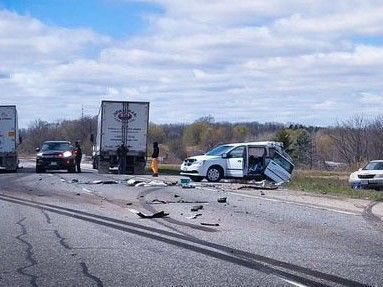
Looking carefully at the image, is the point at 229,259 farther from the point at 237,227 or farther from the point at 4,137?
the point at 4,137

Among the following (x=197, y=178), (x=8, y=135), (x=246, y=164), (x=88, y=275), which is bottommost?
(x=197, y=178)

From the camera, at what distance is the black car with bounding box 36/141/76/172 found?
130ft

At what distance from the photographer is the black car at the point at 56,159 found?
39.6m

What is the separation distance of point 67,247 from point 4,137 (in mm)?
30213

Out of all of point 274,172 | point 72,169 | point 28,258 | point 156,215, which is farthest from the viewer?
point 72,169

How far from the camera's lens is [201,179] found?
31.7m

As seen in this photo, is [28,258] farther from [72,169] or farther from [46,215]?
[72,169]

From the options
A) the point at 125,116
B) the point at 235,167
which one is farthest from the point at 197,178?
the point at 125,116

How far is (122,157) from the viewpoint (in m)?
37.9

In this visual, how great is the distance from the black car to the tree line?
24.7 m

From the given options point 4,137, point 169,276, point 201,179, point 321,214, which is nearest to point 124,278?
point 169,276

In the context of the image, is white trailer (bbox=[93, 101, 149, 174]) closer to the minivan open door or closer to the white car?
the minivan open door

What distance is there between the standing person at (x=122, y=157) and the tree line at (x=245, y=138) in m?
27.3

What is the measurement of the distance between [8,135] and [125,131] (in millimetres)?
6861
